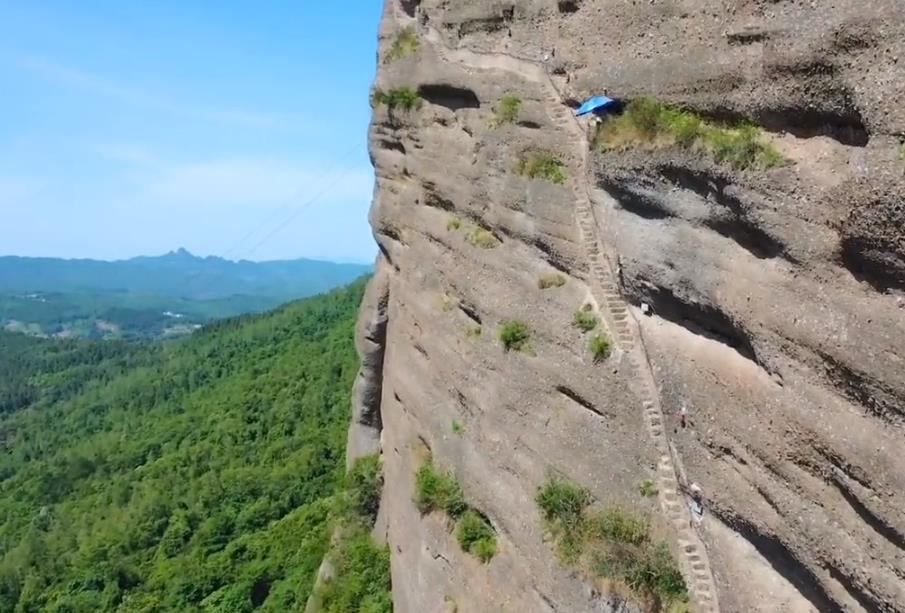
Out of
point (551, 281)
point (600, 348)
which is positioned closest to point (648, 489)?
point (600, 348)

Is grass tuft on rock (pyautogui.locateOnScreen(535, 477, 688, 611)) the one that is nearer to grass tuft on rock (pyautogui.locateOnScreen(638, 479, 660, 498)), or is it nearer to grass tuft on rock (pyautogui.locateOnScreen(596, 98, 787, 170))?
Answer: grass tuft on rock (pyautogui.locateOnScreen(638, 479, 660, 498))

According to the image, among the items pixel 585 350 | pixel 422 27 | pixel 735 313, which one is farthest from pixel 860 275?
pixel 422 27

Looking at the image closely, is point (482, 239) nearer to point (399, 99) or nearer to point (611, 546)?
point (399, 99)

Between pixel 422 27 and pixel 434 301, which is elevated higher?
pixel 422 27

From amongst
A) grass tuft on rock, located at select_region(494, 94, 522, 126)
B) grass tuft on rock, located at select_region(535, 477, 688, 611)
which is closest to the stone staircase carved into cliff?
grass tuft on rock, located at select_region(535, 477, 688, 611)

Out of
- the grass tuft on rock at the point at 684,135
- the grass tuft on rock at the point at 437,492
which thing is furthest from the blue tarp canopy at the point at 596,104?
the grass tuft on rock at the point at 437,492

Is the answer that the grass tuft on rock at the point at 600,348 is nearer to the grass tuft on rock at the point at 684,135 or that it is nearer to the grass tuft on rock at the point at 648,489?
the grass tuft on rock at the point at 648,489

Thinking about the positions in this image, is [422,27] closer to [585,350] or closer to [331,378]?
[585,350]
